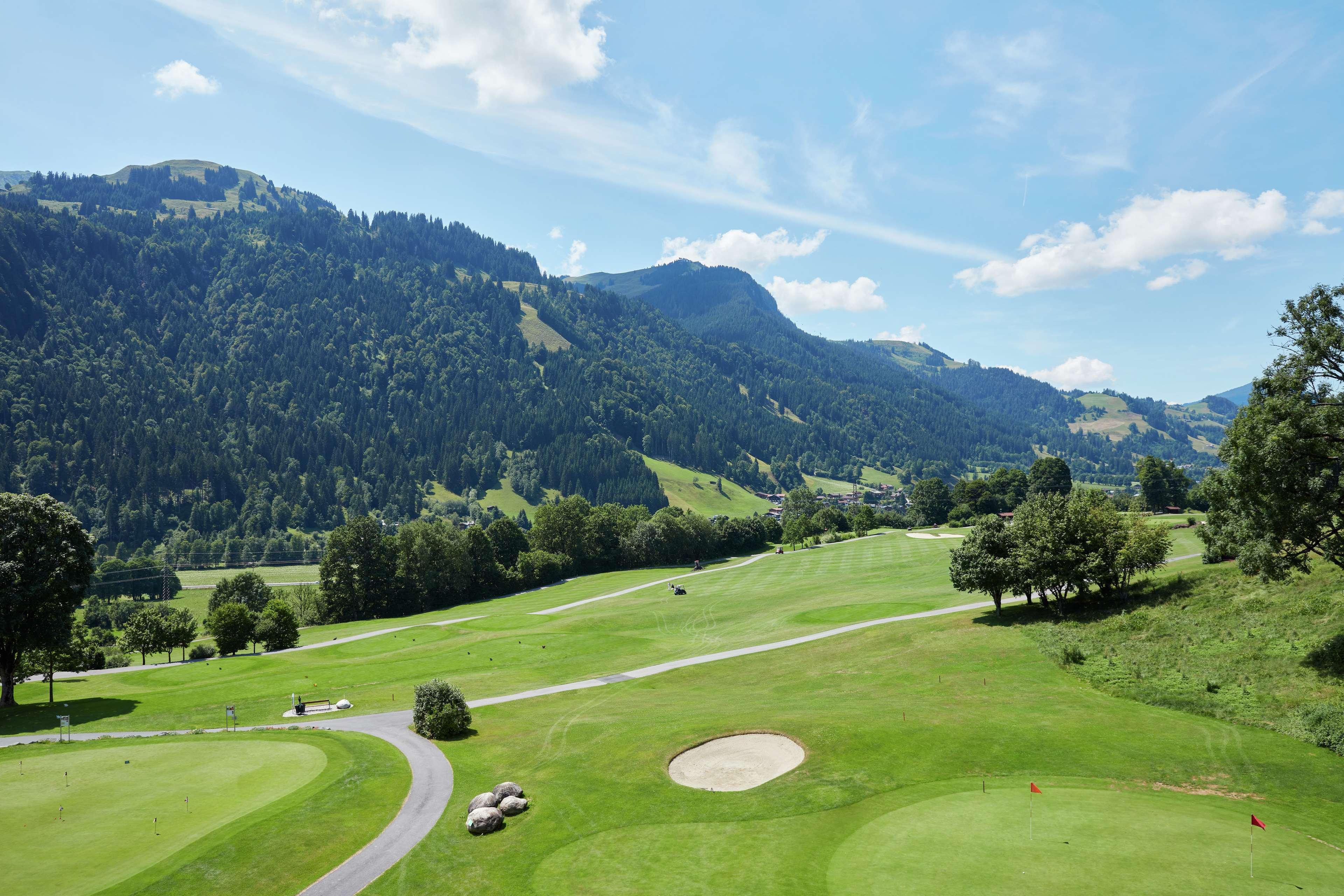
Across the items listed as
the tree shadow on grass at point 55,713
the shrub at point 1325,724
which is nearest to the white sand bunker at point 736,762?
the shrub at point 1325,724

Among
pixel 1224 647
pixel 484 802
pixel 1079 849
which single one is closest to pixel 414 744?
pixel 484 802

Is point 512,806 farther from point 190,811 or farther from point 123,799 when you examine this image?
point 123,799

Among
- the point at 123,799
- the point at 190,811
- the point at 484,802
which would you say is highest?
the point at 123,799

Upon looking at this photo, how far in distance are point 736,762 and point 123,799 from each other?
949 inches

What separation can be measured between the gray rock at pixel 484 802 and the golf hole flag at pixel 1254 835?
23.7 metres

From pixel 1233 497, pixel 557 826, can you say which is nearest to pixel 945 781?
pixel 557 826

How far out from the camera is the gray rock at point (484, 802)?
85.6ft

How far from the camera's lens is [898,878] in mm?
19031

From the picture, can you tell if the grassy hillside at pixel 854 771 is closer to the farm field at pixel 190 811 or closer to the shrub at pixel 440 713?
the shrub at pixel 440 713

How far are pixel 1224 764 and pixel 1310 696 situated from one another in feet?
28.9

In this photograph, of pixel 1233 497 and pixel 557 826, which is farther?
pixel 1233 497

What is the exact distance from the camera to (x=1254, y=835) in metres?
20.2

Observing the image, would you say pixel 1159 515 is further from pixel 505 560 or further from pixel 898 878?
pixel 898 878

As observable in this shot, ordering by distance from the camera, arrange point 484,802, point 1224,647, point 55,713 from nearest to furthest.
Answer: point 484,802, point 1224,647, point 55,713
